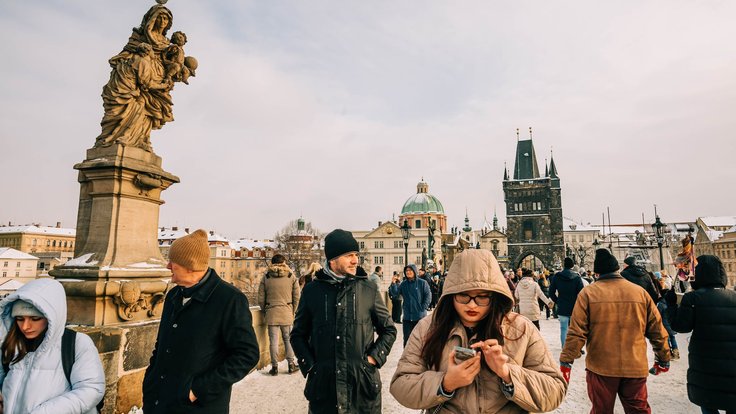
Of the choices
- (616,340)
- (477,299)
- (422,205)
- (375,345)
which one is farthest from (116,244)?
(422,205)

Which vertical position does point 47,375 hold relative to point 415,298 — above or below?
above

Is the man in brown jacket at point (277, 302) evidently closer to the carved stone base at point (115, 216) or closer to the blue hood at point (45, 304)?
the carved stone base at point (115, 216)

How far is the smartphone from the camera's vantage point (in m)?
1.59

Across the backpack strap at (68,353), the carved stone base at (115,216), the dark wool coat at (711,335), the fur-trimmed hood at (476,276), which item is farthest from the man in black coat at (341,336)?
the dark wool coat at (711,335)

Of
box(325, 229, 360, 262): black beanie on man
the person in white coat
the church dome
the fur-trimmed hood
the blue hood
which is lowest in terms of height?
the person in white coat

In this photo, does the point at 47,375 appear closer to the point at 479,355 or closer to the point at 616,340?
the point at 479,355

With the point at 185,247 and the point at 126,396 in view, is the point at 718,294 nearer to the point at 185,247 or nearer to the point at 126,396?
the point at 185,247

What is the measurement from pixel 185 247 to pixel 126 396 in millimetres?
2009

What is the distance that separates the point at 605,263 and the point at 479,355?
2880mm

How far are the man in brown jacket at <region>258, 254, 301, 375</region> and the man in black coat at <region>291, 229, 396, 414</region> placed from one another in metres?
2.69

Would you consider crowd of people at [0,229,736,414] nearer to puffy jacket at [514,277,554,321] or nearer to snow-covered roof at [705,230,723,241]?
puffy jacket at [514,277,554,321]

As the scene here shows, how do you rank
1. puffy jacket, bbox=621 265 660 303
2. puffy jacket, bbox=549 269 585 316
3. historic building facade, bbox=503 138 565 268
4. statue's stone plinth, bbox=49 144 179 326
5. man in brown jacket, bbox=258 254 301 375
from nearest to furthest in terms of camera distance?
statue's stone plinth, bbox=49 144 179 326
man in brown jacket, bbox=258 254 301 375
puffy jacket, bbox=621 265 660 303
puffy jacket, bbox=549 269 585 316
historic building facade, bbox=503 138 565 268

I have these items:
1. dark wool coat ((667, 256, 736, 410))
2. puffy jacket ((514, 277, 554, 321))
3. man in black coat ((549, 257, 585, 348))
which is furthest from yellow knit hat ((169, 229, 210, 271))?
puffy jacket ((514, 277, 554, 321))

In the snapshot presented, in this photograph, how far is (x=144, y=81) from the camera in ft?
14.0
